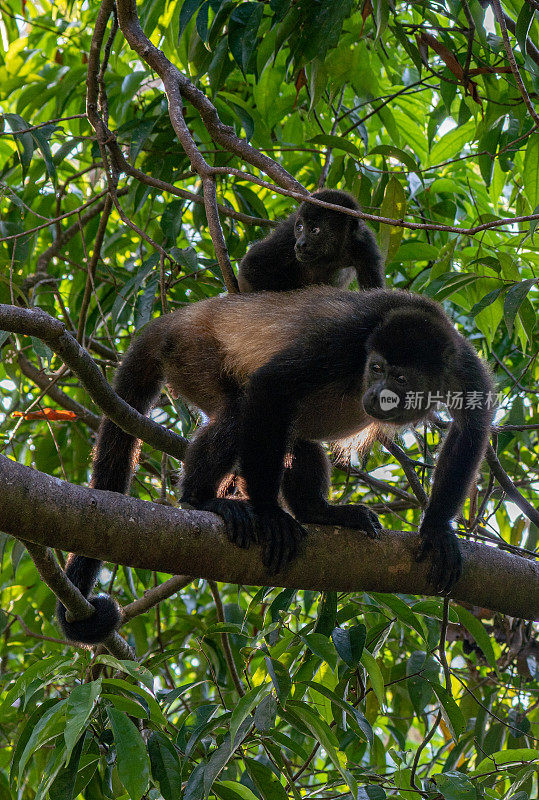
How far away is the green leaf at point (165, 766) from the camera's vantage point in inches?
97.5

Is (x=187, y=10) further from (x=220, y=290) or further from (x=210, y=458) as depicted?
(x=210, y=458)

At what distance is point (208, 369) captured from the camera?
401 centimetres

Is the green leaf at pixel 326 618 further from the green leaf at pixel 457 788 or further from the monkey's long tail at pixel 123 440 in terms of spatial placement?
the monkey's long tail at pixel 123 440

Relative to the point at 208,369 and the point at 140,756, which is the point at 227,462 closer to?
the point at 208,369

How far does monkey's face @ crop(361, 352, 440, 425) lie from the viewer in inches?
143

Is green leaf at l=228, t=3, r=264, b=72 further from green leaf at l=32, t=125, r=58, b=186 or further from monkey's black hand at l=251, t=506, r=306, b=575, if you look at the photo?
monkey's black hand at l=251, t=506, r=306, b=575

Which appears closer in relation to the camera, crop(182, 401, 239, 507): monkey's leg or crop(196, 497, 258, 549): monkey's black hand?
crop(196, 497, 258, 549): monkey's black hand

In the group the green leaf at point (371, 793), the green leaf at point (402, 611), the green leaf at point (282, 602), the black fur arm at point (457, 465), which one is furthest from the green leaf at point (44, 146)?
the green leaf at point (371, 793)

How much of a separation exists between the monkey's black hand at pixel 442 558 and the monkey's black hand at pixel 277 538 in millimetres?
514

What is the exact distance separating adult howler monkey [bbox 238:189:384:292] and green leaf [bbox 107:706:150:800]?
9.93ft

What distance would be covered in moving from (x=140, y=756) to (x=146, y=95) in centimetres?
499

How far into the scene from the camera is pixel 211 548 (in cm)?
293

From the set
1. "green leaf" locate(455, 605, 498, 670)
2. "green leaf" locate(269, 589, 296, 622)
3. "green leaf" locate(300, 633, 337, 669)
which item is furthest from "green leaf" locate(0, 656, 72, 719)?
"green leaf" locate(455, 605, 498, 670)

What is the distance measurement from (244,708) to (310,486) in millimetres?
1844
